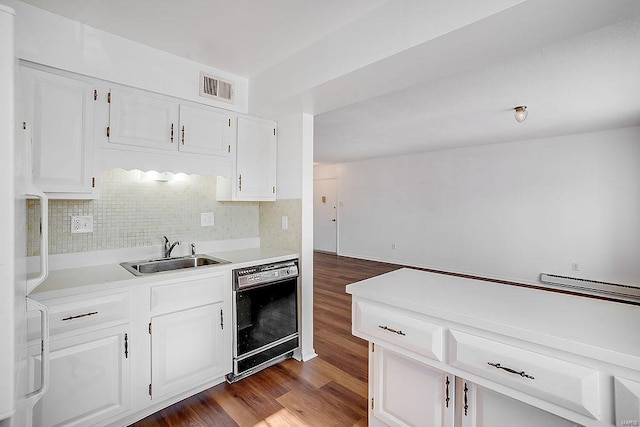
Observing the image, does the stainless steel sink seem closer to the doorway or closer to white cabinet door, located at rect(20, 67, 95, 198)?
white cabinet door, located at rect(20, 67, 95, 198)

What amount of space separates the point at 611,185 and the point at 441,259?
109 inches

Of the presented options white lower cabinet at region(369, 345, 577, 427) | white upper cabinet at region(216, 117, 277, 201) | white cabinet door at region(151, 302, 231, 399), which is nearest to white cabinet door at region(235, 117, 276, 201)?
white upper cabinet at region(216, 117, 277, 201)

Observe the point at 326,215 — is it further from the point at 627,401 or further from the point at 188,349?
the point at 627,401

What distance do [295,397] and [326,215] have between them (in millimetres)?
6272

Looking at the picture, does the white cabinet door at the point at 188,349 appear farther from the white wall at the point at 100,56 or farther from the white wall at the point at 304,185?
the white wall at the point at 100,56

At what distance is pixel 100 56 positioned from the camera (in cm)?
201

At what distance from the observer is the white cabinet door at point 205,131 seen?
92.0 inches

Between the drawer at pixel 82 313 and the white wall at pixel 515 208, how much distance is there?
555cm

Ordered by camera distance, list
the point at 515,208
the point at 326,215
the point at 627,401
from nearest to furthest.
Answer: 1. the point at 627,401
2. the point at 515,208
3. the point at 326,215

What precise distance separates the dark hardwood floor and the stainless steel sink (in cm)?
94

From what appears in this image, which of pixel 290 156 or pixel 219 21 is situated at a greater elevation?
pixel 219 21

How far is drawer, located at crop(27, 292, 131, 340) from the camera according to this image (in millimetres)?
1588

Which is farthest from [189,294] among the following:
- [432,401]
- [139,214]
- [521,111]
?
[521,111]

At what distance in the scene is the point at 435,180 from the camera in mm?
6152
